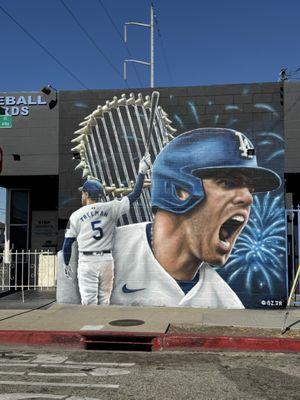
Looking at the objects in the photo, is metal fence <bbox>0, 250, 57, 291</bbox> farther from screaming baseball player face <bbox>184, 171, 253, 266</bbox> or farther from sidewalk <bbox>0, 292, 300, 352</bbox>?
screaming baseball player face <bbox>184, 171, 253, 266</bbox>

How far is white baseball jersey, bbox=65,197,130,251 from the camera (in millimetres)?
13586

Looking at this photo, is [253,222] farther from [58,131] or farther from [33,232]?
[33,232]

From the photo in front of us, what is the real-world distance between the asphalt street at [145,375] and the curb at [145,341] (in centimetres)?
34

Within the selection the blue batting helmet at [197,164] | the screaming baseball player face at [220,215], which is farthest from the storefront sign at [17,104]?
the screaming baseball player face at [220,215]

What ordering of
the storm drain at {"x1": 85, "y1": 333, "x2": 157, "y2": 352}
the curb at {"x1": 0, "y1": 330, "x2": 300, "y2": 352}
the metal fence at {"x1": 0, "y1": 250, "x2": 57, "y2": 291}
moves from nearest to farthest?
the curb at {"x1": 0, "y1": 330, "x2": 300, "y2": 352} → the storm drain at {"x1": 85, "y1": 333, "x2": 157, "y2": 352} → the metal fence at {"x1": 0, "y1": 250, "x2": 57, "y2": 291}

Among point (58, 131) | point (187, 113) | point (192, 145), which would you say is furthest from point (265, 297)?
point (58, 131)

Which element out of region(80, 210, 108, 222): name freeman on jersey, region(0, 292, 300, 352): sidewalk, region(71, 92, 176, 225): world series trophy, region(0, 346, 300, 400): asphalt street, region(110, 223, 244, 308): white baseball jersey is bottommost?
region(0, 346, 300, 400): asphalt street

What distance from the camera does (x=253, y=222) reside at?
13.1 meters

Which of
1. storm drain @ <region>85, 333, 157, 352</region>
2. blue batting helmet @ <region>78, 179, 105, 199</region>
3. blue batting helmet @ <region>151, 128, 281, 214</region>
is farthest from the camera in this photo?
blue batting helmet @ <region>78, 179, 105, 199</region>

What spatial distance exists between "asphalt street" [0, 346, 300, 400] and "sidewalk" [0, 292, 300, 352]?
403mm

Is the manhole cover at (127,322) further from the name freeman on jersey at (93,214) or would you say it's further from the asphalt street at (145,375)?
the name freeman on jersey at (93,214)

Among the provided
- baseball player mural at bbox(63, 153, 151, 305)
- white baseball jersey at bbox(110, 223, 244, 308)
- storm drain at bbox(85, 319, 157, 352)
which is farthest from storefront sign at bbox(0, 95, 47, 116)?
storm drain at bbox(85, 319, 157, 352)

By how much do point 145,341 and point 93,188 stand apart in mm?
5093

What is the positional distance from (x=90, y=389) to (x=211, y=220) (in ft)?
23.0
